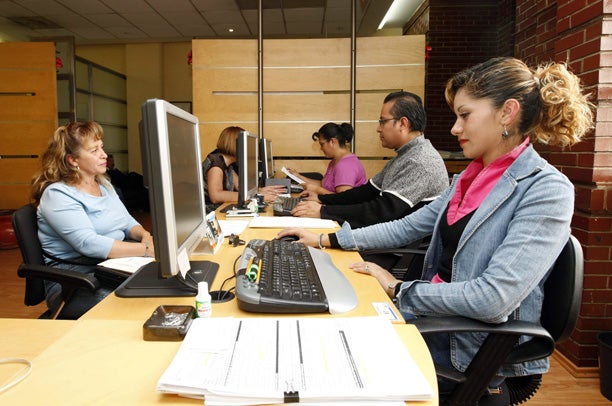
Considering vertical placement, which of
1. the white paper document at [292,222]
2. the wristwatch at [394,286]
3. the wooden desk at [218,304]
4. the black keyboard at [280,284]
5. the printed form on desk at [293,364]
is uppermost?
the white paper document at [292,222]

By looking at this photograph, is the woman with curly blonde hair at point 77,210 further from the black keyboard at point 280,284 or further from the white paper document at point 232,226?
the black keyboard at point 280,284

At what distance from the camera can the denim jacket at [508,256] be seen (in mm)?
1052

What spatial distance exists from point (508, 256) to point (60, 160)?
5.77 feet

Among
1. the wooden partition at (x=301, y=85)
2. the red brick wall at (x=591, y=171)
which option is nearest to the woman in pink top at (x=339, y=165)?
the wooden partition at (x=301, y=85)

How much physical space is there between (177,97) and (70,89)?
8.95 feet

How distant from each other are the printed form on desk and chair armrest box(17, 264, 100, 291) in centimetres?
87

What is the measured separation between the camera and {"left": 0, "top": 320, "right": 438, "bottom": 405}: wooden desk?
68 cm

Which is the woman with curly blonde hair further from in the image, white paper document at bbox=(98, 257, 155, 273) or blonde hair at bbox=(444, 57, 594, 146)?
blonde hair at bbox=(444, 57, 594, 146)

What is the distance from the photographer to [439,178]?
7.50 ft

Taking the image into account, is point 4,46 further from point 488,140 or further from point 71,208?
point 488,140

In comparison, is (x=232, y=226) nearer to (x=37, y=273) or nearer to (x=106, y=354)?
(x=37, y=273)

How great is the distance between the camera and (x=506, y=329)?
1.04m

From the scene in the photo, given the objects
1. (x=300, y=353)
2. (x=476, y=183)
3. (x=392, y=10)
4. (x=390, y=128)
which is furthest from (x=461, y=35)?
(x=300, y=353)

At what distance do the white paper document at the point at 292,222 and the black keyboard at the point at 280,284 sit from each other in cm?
71
